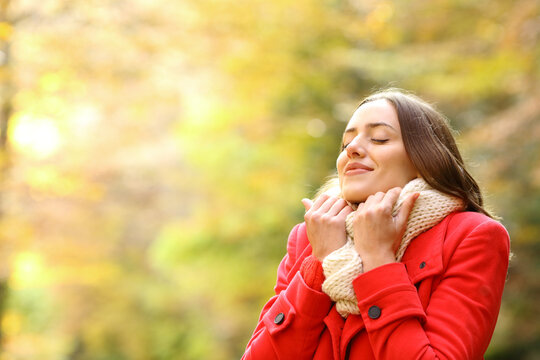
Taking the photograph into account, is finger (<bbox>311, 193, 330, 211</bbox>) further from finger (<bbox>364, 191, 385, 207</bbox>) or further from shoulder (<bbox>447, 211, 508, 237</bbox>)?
shoulder (<bbox>447, 211, 508, 237</bbox>)

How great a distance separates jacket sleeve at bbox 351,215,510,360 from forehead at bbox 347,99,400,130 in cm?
41

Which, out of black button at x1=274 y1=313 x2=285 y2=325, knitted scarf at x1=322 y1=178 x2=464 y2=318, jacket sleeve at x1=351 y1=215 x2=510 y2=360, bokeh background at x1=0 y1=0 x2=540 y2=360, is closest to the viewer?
jacket sleeve at x1=351 y1=215 x2=510 y2=360

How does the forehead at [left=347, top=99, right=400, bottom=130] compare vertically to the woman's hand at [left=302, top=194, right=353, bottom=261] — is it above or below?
above

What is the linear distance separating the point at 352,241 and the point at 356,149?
0.28 metres

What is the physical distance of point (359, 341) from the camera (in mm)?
1626

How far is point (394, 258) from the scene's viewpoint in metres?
1.61

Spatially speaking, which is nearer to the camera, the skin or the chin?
the skin

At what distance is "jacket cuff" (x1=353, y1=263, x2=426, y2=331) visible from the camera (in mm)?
1505

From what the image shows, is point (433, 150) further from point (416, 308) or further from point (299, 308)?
point (299, 308)

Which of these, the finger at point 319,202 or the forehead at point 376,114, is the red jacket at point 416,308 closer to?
the finger at point 319,202

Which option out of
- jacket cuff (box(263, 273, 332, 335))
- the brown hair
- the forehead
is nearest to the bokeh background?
the brown hair

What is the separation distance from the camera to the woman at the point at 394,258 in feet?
4.97

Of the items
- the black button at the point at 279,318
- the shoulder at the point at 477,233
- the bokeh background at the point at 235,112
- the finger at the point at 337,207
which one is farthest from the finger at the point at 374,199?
the bokeh background at the point at 235,112

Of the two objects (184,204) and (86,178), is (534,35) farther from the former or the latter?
(184,204)
